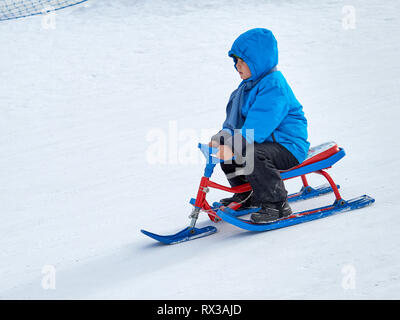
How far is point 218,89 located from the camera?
25.8 feet

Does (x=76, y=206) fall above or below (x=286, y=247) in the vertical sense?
above

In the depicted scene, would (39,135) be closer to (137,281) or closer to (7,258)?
(7,258)

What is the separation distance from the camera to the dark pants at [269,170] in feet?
9.70

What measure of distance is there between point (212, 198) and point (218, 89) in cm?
406

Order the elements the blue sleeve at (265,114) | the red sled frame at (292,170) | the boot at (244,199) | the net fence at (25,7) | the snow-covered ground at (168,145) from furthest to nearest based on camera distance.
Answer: the net fence at (25,7)
the boot at (244,199)
the red sled frame at (292,170)
the blue sleeve at (265,114)
the snow-covered ground at (168,145)

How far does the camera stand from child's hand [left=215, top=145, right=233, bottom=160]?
2.93 m

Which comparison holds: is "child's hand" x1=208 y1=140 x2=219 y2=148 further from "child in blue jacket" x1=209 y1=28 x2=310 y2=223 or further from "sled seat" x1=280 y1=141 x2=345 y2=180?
"sled seat" x1=280 y1=141 x2=345 y2=180

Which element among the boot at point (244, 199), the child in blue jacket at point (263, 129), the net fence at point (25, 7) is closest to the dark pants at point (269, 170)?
the child in blue jacket at point (263, 129)

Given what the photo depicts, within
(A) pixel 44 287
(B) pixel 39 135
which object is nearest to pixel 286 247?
(A) pixel 44 287

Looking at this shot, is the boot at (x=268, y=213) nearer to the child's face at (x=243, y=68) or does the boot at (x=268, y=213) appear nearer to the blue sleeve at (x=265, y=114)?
the blue sleeve at (x=265, y=114)

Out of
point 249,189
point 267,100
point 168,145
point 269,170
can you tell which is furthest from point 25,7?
point 269,170

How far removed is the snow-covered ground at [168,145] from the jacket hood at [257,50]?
0.97 meters

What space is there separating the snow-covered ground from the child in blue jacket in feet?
0.94

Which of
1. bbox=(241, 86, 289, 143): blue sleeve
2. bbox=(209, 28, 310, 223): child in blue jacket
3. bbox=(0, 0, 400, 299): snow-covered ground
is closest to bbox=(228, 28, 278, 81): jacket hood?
bbox=(209, 28, 310, 223): child in blue jacket
